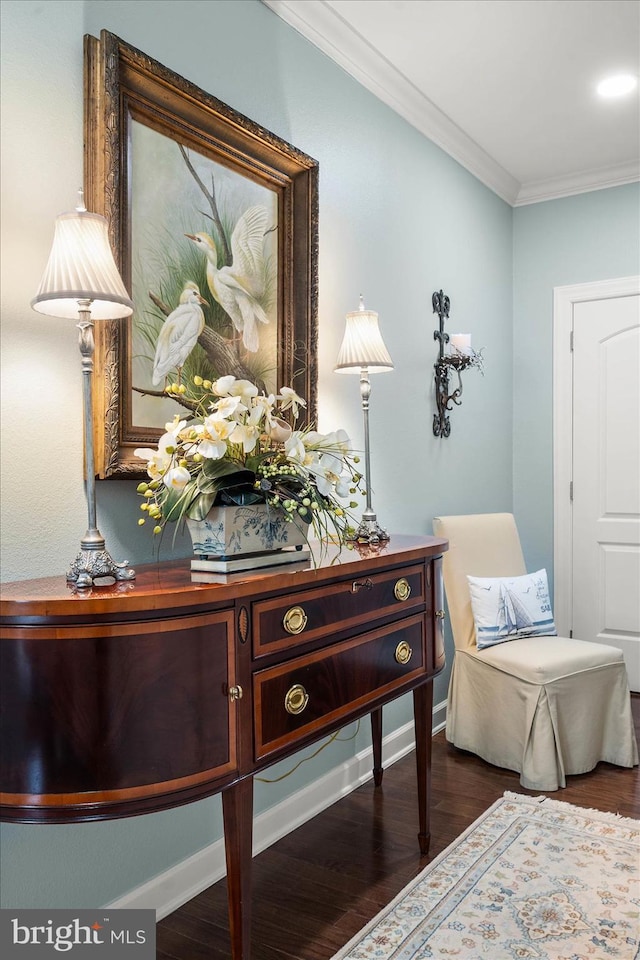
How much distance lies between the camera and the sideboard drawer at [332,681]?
165 centimetres

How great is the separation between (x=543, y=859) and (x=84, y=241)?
2125 millimetres

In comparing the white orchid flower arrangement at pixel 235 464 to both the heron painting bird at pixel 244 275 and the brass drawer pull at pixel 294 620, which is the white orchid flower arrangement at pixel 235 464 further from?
the heron painting bird at pixel 244 275

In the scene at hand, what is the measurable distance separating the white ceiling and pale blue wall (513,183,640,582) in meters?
0.26

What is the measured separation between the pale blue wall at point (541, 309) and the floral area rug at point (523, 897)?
205cm

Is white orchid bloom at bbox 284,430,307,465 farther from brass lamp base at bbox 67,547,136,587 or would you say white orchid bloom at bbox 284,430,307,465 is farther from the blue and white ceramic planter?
brass lamp base at bbox 67,547,136,587

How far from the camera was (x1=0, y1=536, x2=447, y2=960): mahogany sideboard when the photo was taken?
1.34m

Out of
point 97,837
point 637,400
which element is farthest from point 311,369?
point 637,400

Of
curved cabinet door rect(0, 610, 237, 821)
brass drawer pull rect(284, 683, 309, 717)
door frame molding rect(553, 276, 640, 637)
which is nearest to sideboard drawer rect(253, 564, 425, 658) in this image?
brass drawer pull rect(284, 683, 309, 717)

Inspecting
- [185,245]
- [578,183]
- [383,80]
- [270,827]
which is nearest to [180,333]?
[185,245]

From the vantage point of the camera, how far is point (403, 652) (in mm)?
2186

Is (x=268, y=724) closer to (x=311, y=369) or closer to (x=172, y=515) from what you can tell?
(x=172, y=515)

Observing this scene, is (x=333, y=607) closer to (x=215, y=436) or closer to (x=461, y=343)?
(x=215, y=436)

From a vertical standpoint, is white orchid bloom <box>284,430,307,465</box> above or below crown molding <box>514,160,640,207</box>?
below

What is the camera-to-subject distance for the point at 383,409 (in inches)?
123
